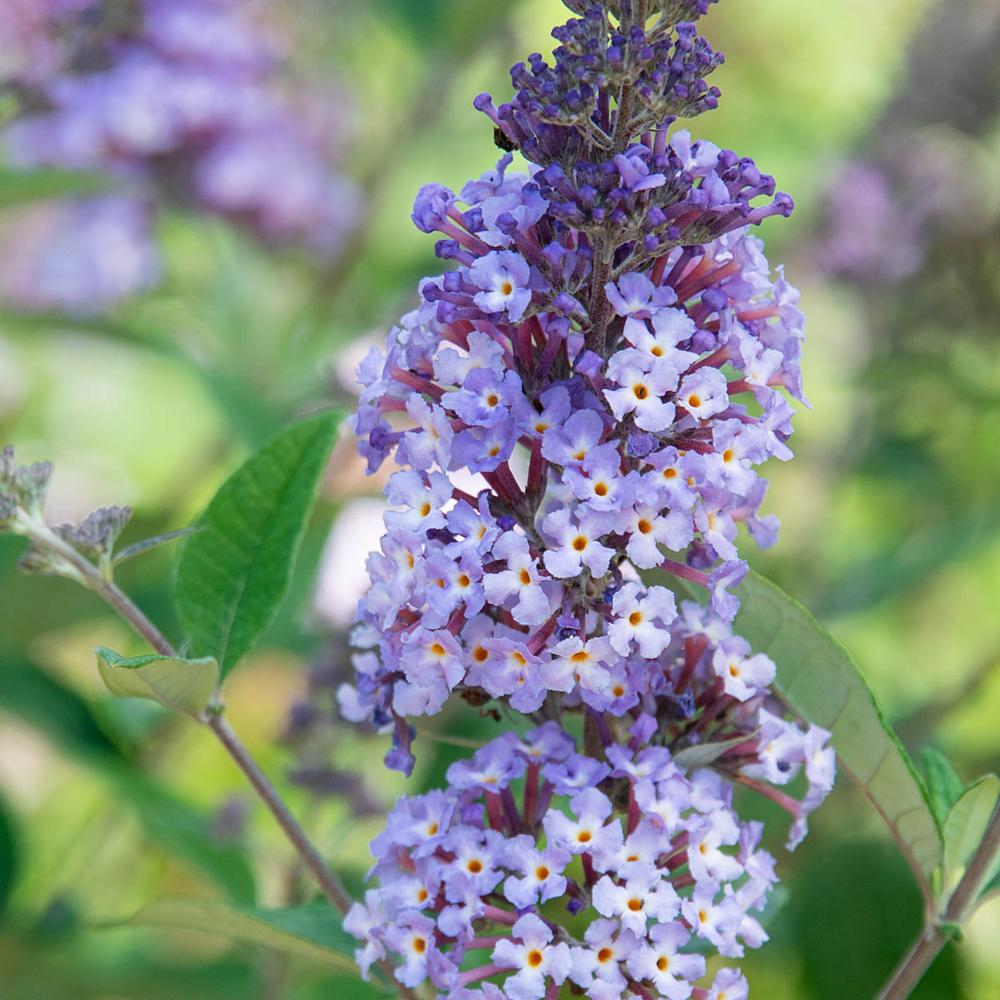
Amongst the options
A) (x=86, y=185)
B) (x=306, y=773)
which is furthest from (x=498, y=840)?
(x=86, y=185)

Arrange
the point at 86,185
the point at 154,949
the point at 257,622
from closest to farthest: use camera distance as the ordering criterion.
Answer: the point at 257,622 < the point at 86,185 < the point at 154,949

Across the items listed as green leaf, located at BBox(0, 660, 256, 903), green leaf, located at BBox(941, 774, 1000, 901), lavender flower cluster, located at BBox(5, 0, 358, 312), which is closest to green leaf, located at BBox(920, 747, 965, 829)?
green leaf, located at BBox(941, 774, 1000, 901)

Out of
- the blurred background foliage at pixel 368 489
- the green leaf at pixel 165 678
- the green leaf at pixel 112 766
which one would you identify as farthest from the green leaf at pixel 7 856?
the green leaf at pixel 165 678

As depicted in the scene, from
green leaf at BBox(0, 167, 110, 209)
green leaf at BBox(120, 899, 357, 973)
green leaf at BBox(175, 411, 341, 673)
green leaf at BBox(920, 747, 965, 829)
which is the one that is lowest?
green leaf at BBox(120, 899, 357, 973)

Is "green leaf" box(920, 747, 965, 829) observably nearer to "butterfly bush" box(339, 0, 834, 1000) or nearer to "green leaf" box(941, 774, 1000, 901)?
"green leaf" box(941, 774, 1000, 901)

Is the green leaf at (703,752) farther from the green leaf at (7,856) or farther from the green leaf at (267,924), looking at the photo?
the green leaf at (7,856)

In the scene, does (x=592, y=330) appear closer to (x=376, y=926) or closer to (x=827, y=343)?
(x=376, y=926)

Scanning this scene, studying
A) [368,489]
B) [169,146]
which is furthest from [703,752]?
[169,146]
